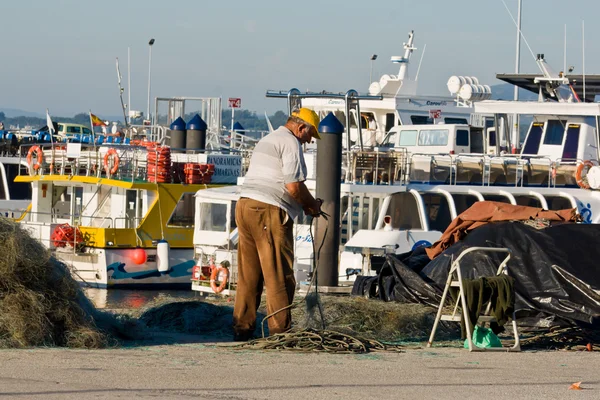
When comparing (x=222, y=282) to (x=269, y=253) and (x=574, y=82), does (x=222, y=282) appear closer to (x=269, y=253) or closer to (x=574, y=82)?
(x=269, y=253)

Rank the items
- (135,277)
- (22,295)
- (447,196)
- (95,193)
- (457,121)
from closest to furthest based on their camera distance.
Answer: (22,295) → (447,196) → (135,277) → (95,193) → (457,121)

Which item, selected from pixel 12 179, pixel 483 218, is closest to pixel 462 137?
pixel 483 218

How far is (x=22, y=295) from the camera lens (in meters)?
7.93

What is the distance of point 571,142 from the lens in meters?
24.4

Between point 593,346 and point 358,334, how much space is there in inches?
77.9

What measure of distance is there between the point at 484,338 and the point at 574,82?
61.1ft

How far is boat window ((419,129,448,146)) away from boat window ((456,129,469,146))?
0.91 ft

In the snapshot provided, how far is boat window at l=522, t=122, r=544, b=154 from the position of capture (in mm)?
25078

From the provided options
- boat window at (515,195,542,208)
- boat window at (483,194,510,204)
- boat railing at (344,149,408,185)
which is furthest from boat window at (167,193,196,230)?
boat window at (515,195,542,208)

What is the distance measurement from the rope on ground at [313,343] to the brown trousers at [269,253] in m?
0.35

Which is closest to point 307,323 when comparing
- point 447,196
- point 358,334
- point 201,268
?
point 358,334

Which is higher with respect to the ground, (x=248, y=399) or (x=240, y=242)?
(x=240, y=242)

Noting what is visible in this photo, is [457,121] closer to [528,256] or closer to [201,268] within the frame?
[201,268]

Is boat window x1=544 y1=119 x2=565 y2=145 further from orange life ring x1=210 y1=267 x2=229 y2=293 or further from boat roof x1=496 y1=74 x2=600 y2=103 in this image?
orange life ring x1=210 y1=267 x2=229 y2=293
